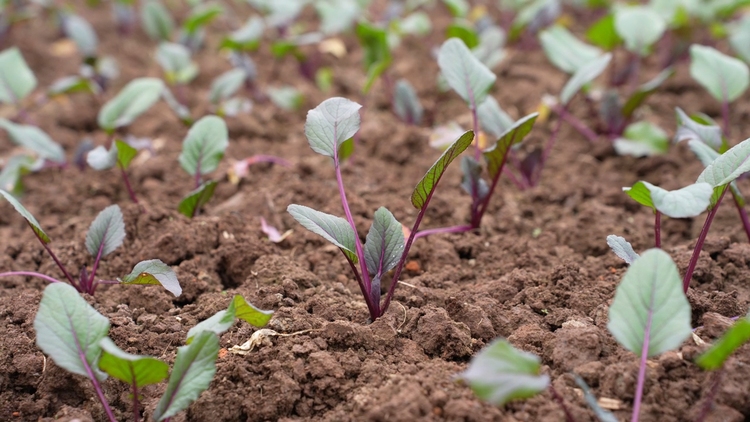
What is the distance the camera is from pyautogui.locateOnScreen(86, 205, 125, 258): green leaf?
1.84 meters

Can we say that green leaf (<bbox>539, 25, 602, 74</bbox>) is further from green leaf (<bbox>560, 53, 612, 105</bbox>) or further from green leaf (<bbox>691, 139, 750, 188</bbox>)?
green leaf (<bbox>691, 139, 750, 188</bbox>)

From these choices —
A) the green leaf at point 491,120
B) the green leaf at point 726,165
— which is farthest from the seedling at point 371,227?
the green leaf at point 491,120

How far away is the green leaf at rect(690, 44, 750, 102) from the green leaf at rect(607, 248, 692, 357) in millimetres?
1420

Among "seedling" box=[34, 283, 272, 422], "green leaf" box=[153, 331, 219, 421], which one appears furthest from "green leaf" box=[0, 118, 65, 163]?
"green leaf" box=[153, 331, 219, 421]

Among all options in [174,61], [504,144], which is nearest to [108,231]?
[504,144]

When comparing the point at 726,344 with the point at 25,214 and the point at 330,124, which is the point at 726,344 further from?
the point at 25,214

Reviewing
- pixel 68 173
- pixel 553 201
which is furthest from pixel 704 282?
pixel 68 173

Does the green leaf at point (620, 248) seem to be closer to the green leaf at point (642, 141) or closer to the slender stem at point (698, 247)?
the slender stem at point (698, 247)

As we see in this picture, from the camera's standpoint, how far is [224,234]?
2.04 metres

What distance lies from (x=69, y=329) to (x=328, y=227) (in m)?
0.59

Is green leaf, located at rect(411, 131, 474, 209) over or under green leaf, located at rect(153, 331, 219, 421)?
over

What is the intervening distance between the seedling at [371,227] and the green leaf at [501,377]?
52 cm

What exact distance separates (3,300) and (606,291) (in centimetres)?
162

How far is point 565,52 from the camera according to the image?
2.76m
